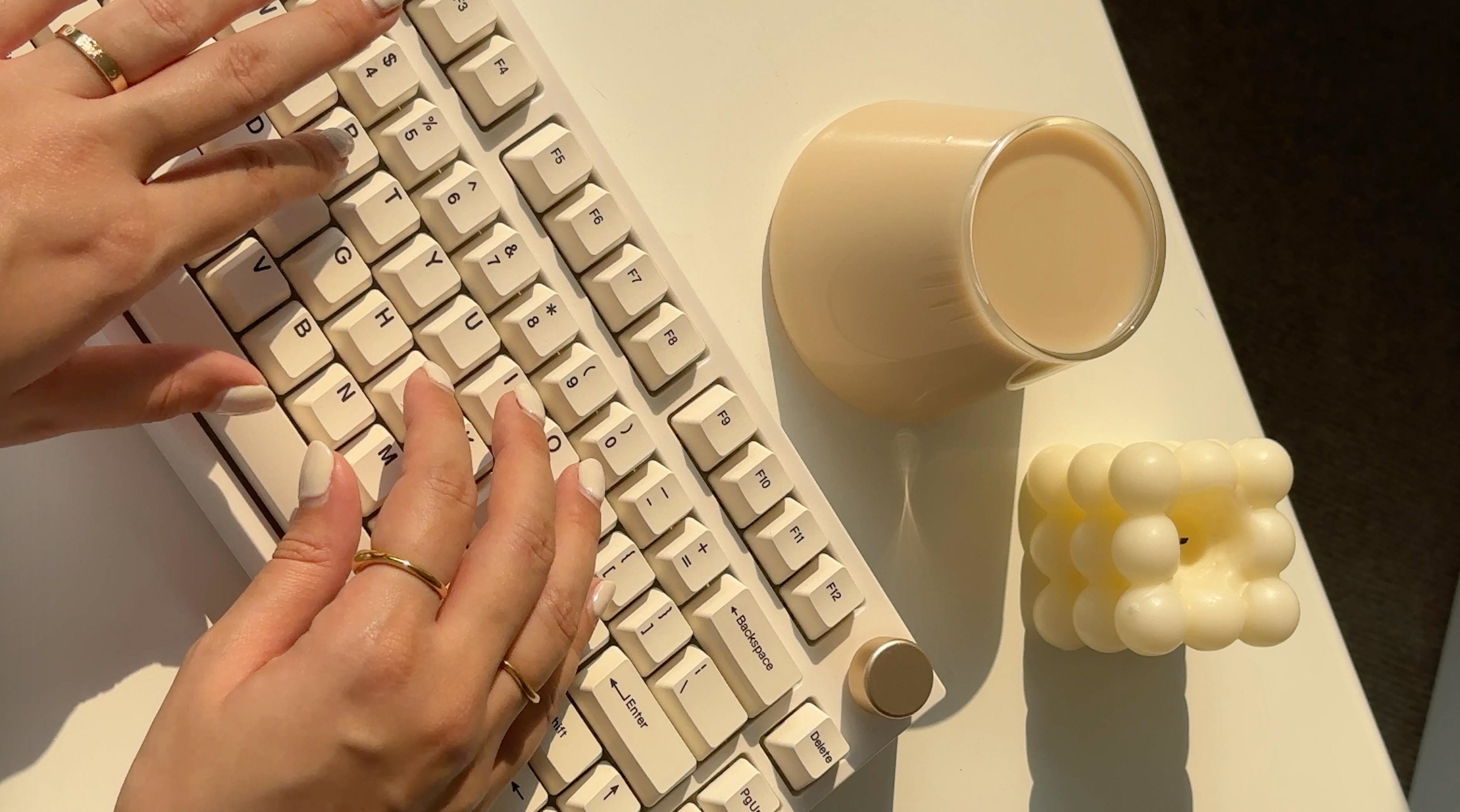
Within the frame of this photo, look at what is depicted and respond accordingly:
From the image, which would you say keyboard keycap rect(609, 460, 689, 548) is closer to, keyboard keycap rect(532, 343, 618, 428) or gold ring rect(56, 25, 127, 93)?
keyboard keycap rect(532, 343, 618, 428)

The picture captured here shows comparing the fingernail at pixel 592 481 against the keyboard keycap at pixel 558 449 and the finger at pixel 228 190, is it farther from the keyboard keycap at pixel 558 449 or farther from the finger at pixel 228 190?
the finger at pixel 228 190

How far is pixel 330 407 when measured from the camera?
16.1 inches

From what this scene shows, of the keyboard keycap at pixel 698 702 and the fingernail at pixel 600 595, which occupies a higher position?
the fingernail at pixel 600 595

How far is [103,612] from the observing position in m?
0.45

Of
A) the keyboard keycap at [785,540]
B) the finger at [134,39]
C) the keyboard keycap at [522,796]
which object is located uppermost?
the finger at [134,39]

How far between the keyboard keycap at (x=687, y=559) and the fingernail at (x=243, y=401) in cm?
16

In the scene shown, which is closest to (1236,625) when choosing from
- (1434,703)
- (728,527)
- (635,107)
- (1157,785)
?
(1157,785)

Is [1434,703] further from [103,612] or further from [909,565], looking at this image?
[103,612]

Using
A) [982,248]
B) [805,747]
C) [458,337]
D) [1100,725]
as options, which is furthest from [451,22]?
[1100,725]

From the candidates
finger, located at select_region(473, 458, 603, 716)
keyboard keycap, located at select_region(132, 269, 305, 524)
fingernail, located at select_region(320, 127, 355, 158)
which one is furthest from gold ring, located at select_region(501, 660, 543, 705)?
fingernail, located at select_region(320, 127, 355, 158)

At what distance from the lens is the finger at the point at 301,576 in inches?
15.3

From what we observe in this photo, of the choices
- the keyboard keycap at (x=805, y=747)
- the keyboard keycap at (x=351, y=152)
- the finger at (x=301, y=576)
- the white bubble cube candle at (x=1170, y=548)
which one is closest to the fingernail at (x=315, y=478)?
the finger at (x=301, y=576)

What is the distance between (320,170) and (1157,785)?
0.50 meters

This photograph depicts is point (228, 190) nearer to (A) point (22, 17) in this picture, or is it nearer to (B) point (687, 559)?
(A) point (22, 17)
